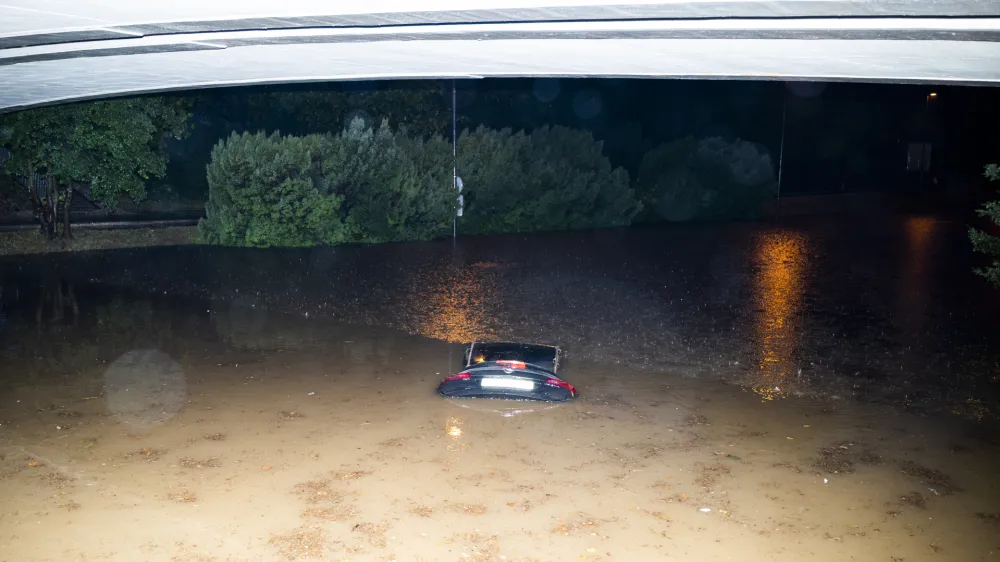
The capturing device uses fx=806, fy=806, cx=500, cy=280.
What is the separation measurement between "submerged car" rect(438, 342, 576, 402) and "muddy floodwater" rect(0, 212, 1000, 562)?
7.2 inches

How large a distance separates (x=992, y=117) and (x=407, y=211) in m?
49.1

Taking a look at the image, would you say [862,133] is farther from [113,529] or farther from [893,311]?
[113,529]

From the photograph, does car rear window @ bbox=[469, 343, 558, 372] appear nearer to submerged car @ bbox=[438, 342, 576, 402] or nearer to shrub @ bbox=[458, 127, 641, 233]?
submerged car @ bbox=[438, 342, 576, 402]

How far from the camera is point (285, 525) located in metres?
7.78

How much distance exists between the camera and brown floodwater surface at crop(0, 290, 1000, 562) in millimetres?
7551

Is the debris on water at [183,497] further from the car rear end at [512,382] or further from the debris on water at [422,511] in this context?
the car rear end at [512,382]

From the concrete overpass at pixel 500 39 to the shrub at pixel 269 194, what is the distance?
13674 millimetres

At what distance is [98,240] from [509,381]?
1873 centimetres

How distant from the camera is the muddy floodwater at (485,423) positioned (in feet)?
25.3

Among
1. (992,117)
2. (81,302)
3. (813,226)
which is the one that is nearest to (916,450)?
(81,302)

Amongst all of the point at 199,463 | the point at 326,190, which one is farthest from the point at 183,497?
the point at 326,190

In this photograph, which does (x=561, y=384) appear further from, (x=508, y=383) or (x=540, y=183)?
(x=540, y=183)

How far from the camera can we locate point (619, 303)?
18.5 meters

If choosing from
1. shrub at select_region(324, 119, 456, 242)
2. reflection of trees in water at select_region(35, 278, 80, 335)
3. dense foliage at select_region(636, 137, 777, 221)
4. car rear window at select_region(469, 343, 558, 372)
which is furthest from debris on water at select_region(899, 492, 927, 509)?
dense foliage at select_region(636, 137, 777, 221)
